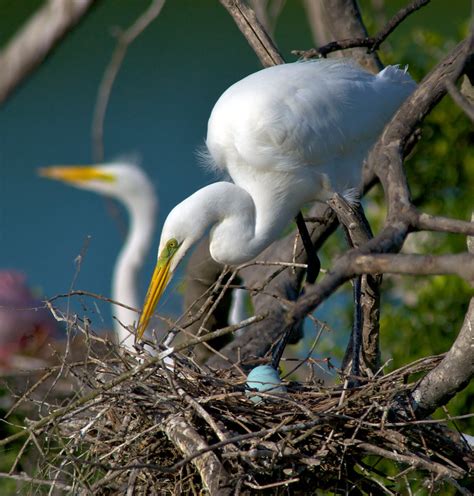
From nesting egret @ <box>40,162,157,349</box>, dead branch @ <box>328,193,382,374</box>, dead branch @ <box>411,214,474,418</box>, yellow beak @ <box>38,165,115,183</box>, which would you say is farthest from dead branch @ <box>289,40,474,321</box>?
yellow beak @ <box>38,165,115,183</box>

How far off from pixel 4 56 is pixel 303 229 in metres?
2.22

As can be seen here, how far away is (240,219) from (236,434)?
3.86ft

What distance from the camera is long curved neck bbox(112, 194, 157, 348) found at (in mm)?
3807

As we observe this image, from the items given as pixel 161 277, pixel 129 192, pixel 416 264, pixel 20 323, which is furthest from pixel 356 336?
pixel 129 192

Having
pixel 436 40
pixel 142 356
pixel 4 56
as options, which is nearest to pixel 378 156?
pixel 4 56

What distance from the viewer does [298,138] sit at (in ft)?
10.7

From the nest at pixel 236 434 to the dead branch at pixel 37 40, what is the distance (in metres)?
0.85

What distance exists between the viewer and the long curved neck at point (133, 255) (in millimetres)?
3807

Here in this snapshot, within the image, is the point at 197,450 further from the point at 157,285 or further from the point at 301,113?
the point at 301,113

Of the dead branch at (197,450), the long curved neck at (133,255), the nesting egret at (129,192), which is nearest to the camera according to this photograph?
the dead branch at (197,450)

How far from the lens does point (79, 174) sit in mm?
4227

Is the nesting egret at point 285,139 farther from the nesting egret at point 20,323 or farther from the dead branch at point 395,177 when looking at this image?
the dead branch at point 395,177

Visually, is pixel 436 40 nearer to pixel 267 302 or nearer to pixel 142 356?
pixel 267 302

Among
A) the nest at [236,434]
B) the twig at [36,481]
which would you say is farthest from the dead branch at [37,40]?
the twig at [36,481]
